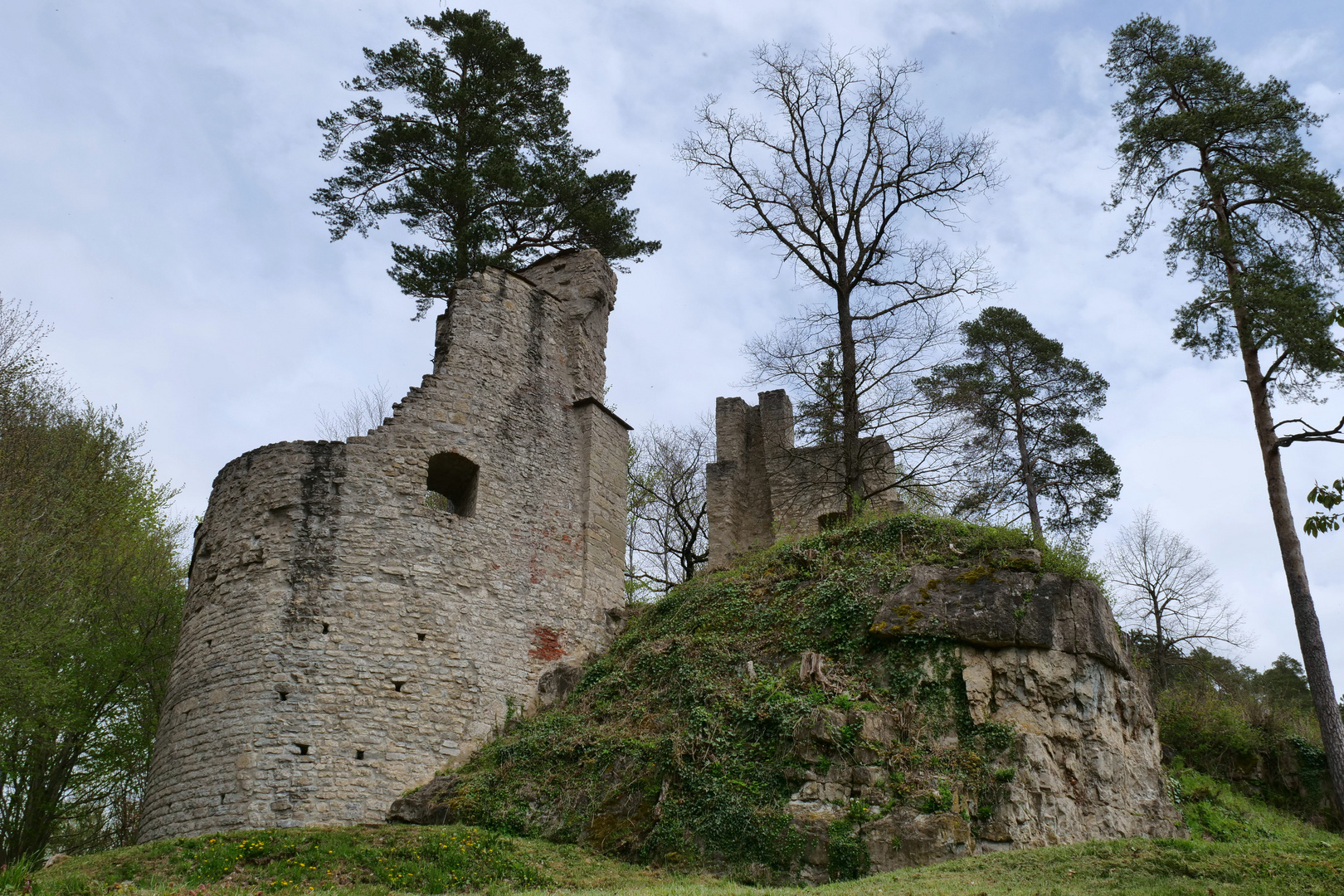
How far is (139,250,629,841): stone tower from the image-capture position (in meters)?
12.7

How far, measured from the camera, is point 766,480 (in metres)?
21.9

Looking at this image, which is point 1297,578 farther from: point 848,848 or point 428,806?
point 428,806

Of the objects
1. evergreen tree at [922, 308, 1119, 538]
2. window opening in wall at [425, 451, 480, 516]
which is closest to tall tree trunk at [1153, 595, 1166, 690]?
evergreen tree at [922, 308, 1119, 538]

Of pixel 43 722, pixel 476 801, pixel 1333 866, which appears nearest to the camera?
pixel 1333 866

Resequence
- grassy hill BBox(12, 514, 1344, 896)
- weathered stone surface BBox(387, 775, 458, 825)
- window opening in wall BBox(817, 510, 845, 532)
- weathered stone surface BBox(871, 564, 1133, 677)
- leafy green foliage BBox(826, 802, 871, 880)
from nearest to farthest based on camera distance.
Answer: grassy hill BBox(12, 514, 1344, 896), leafy green foliage BBox(826, 802, 871, 880), weathered stone surface BBox(871, 564, 1133, 677), weathered stone surface BBox(387, 775, 458, 825), window opening in wall BBox(817, 510, 845, 532)

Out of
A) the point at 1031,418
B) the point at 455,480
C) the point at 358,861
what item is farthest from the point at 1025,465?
the point at 358,861

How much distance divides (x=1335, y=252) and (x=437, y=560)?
551 inches

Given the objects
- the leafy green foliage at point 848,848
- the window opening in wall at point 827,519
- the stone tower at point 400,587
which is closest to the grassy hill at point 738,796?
the leafy green foliage at point 848,848

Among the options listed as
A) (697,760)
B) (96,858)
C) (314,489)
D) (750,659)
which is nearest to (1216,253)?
(750,659)

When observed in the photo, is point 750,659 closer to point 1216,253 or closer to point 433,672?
point 433,672

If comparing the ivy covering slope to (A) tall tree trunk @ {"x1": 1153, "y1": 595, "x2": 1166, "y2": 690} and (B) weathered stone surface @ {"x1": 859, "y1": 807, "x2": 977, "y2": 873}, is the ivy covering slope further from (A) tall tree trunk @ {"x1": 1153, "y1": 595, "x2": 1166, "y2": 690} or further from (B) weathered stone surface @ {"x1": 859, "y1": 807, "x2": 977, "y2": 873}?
(A) tall tree trunk @ {"x1": 1153, "y1": 595, "x2": 1166, "y2": 690}

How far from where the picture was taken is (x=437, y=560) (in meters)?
14.5

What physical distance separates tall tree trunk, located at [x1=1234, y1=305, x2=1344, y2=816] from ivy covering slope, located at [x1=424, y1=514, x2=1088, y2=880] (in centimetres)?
343

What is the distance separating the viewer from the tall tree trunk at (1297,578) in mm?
12445
